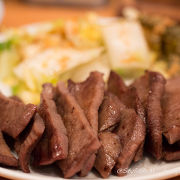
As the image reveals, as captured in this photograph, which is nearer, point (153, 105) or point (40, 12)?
point (153, 105)

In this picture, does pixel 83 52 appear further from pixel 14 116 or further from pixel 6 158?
pixel 6 158

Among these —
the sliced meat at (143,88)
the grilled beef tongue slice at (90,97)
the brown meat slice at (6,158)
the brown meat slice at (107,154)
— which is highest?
the grilled beef tongue slice at (90,97)

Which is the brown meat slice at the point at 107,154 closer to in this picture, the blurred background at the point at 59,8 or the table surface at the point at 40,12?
the blurred background at the point at 59,8

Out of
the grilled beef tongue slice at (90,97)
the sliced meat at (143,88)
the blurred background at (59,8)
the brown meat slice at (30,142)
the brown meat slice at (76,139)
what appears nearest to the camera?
the brown meat slice at (76,139)

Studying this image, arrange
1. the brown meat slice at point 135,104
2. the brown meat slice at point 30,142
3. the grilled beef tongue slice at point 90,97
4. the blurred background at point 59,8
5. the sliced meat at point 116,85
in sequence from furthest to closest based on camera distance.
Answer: the blurred background at point 59,8 < the sliced meat at point 116,85 < the brown meat slice at point 135,104 < the grilled beef tongue slice at point 90,97 < the brown meat slice at point 30,142

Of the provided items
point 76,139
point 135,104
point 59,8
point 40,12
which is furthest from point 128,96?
point 59,8

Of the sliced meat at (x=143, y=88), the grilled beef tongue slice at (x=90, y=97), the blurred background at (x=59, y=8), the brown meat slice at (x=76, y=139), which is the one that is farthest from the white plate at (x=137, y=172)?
the blurred background at (x=59, y=8)

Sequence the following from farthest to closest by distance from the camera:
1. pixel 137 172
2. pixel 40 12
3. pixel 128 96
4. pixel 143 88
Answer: pixel 40 12 → pixel 143 88 → pixel 128 96 → pixel 137 172
